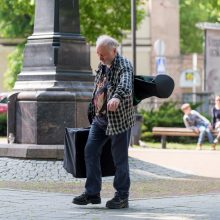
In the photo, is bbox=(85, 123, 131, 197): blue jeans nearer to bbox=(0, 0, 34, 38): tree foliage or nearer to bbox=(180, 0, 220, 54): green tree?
bbox=(0, 0, 34, 38): tree foliage

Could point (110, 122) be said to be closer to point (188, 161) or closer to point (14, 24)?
point (188, 161)

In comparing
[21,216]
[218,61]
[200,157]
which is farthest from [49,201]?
[218,61]

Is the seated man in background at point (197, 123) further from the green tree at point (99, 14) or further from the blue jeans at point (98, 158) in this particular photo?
the blue jeans at point (98, 158)

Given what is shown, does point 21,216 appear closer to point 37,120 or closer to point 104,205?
point 104,205

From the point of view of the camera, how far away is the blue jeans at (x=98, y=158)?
9.48m

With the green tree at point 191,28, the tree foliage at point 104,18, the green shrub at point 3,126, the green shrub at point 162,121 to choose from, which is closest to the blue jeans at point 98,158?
the green shrub at point 162,121

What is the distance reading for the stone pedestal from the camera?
1460 centimetres

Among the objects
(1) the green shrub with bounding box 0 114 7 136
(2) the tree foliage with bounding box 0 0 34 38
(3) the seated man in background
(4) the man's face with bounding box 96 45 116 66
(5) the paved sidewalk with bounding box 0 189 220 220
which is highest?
(4) the man's face with bounding box 96 45 116 66

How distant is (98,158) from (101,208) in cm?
51

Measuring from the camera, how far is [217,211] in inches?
361

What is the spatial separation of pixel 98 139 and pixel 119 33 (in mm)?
28294

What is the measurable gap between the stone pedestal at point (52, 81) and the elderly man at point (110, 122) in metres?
5.02

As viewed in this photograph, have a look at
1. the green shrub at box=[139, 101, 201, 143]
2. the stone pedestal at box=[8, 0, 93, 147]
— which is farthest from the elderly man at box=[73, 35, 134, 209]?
the green shrub at box=[139, 101, 201, 143]

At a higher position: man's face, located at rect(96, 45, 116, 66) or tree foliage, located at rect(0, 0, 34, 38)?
man's face, located at rect(96, 45, 116, 66)
